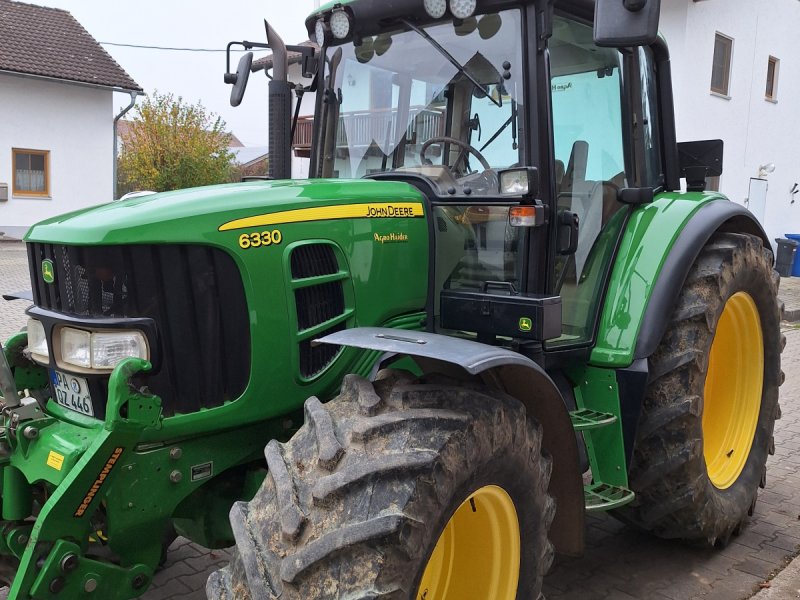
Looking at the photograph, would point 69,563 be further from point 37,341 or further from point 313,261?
point 313,261

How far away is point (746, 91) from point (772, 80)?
5.51ft

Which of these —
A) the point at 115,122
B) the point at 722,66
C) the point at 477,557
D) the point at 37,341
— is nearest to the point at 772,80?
the point at 722,66

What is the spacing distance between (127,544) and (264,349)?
2.28 feet

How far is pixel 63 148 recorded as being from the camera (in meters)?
20.1

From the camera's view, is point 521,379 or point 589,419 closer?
point 521,379

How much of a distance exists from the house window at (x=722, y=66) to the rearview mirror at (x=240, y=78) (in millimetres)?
13569

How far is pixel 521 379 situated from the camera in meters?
2.51

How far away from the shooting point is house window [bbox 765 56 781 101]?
55.9 ft

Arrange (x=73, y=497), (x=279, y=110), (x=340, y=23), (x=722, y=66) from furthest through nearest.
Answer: (x=722, y=66) < (x=279, y=110) < (x=340, y=23) < (x=73, y=497)

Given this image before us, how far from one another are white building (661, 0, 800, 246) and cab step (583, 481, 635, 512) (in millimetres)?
12102

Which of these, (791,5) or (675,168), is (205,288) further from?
(791,5)

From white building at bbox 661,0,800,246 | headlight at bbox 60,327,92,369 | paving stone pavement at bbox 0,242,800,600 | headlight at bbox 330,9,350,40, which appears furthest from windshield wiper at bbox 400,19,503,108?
white building at bbox 661,0,800,246

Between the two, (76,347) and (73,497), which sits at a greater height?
(76,347)

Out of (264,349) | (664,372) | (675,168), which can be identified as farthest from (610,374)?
(264,349)
